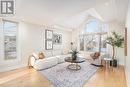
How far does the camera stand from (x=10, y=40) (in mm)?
5215

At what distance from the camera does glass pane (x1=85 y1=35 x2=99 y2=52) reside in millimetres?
8259

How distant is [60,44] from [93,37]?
2.64 meters

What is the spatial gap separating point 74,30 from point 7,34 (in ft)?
19.0

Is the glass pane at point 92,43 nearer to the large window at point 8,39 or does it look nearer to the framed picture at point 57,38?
the framed picture at point 57,38

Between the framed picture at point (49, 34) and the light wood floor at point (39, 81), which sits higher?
the framed picture at point (49, 34)

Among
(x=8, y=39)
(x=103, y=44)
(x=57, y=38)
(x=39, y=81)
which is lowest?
(x=39, y=81)

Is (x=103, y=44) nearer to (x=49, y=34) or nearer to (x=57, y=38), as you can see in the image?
(x=57, y=38)

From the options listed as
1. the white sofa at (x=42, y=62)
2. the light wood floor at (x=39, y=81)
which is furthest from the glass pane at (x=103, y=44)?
the light wood floor at (x=39, y=81)

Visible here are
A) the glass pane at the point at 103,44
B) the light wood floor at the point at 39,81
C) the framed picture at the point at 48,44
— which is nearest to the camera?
the light wood floor at the point at 39,81

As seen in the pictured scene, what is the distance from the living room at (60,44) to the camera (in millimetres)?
3633

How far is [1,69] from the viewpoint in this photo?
4609 millimetres

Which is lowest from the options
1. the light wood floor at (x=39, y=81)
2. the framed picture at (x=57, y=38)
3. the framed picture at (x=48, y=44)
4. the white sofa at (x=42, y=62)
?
the light wood floor at (x=39, y=81)

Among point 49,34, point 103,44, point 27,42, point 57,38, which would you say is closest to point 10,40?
point 27,42

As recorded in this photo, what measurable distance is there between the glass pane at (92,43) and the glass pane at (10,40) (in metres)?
5.49
